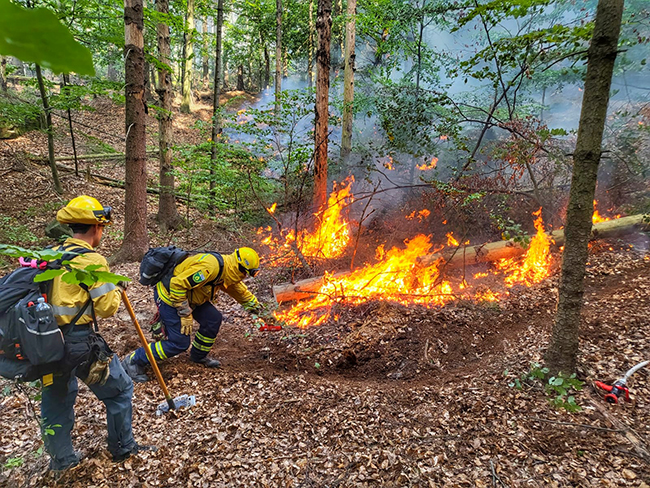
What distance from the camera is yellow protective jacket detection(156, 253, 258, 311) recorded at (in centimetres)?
455

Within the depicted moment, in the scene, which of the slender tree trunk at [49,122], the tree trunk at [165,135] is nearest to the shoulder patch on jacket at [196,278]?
the tree trunk at [165,135]

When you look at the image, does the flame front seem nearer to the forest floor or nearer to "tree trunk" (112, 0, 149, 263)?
the forest floor

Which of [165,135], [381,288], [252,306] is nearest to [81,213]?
[252,306]

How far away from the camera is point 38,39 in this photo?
2.09ft

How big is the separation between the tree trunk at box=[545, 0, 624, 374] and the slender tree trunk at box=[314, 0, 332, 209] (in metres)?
6.17

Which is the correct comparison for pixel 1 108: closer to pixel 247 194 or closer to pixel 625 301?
pixel 247 194

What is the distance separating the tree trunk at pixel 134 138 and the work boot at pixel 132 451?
5199mm

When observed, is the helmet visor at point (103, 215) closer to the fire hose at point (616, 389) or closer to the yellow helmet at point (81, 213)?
the yellow helmet at point (81, 213)

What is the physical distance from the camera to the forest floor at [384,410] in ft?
10.7

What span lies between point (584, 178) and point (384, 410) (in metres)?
3.45

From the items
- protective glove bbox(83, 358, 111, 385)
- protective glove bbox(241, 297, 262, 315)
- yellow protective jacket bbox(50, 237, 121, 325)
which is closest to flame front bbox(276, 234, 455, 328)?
protective glove bbox(241, 297, 262, 315)

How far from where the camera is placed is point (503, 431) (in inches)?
142

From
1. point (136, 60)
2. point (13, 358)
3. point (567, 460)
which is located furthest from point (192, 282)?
point (136, 60)

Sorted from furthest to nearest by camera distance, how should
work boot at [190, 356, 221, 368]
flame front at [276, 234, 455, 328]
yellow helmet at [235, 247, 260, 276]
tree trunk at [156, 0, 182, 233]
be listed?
tree trunk at [156, 0, 182, 233] → flame front at [276, 234, 455, 328] → work boot at [190, 356, 221, 368] → yellow helmet at [235, 247, 260, 276]
